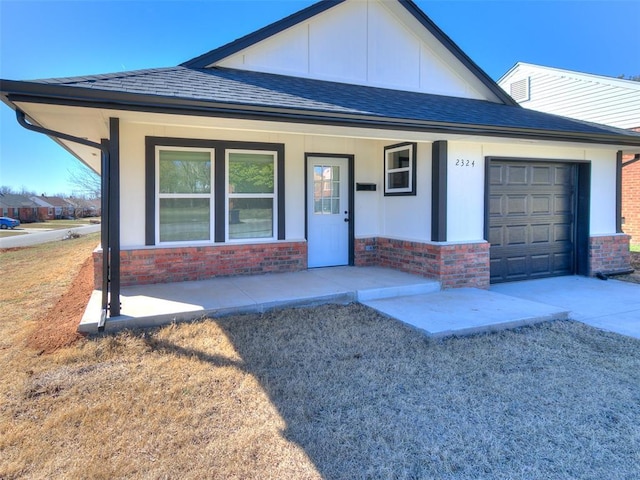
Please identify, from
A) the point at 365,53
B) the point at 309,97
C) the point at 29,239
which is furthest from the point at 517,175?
the point at 29,239

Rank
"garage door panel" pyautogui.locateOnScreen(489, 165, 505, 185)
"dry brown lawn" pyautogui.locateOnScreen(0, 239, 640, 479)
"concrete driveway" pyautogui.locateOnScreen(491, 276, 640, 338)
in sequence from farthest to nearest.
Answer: "garage door panel" pyautogui.locateOnScreen(489, 165, 505, 185) → "concrete driveway" pyautogui.locateOnScreen(491, 276, 640, 338) → "dry brown lawn" pyautogui.locateOnScreen(0, 239, 640, 479)

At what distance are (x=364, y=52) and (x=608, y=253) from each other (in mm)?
6540

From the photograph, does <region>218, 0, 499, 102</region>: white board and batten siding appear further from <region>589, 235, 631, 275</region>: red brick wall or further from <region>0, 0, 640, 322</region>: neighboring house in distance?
<region>589, 235, 631, 275</region>: red brick wall

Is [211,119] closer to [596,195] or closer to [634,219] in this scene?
[596,195]

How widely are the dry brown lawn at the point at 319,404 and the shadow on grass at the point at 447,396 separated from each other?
0.05ft

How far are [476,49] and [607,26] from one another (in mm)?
5313

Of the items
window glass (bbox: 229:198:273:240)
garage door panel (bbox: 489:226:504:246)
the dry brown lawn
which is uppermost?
window glass (bbox: 229:198:273:240)

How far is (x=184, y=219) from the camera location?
281 inches

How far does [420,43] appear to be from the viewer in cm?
887

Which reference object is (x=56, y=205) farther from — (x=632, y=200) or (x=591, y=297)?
(x=591, y=297)

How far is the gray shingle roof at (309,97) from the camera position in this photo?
4.96m

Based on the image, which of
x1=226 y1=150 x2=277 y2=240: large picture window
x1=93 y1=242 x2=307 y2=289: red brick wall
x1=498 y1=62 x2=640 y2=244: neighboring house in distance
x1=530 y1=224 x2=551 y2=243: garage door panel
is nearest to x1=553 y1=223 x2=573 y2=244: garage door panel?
x1=530 y1=224 x2=551 y2=243: garage door panel

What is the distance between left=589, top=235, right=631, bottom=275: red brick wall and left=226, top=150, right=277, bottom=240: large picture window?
6.50 meters

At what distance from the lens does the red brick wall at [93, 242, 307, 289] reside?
22.0 ft
